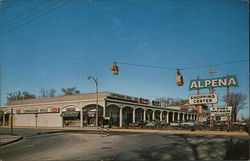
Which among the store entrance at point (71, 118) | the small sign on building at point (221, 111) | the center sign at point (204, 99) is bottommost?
the store entrance at point (71, 118)

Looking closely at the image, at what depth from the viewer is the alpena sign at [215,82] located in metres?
26.5

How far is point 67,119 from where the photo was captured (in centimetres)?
4866

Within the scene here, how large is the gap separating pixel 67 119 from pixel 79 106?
588cm

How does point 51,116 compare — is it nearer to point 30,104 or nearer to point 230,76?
point 30,104

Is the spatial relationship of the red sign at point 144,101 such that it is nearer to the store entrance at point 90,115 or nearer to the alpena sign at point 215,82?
the store entrance at point 90,115

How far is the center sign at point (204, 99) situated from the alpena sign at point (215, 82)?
1.49m

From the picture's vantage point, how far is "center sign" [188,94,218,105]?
26.5 meters

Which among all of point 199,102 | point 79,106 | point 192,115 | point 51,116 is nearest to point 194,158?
point 199,102

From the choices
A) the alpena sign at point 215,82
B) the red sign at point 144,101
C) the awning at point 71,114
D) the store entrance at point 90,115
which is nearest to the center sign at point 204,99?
the alpena sign at point 215,82

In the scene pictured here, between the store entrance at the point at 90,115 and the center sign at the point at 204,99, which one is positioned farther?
the store entrance at the point at 90,115

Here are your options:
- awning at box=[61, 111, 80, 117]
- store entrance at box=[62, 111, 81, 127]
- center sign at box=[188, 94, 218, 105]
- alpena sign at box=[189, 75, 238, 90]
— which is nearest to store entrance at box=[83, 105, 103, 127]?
store entrance at box=[62, 111, 81, 127]

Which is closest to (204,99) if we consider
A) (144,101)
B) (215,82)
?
(215,82)

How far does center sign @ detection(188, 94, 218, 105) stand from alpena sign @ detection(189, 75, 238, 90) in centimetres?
149

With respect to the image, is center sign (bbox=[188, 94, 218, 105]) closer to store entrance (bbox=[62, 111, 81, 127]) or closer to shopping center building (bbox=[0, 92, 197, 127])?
shopping center building (bbox=[0, 92, 197, 127])
